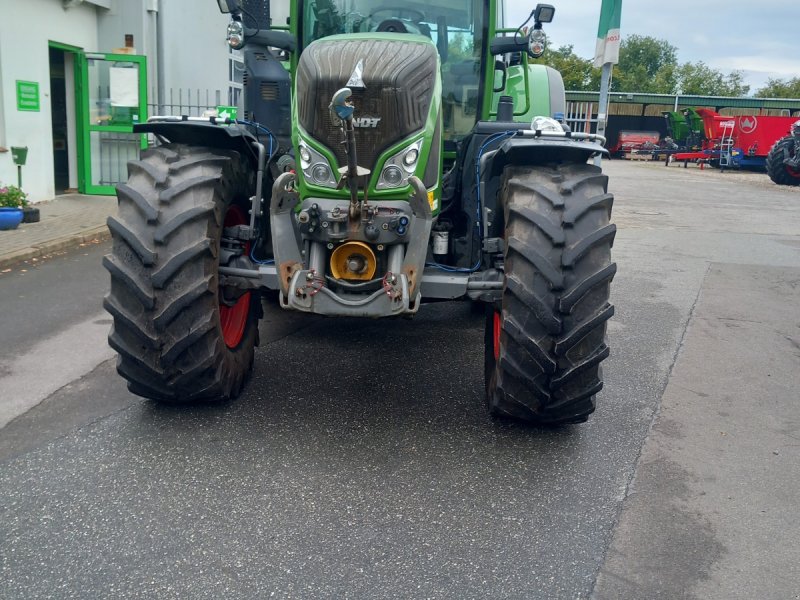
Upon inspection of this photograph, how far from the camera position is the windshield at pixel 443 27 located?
16.8 feet

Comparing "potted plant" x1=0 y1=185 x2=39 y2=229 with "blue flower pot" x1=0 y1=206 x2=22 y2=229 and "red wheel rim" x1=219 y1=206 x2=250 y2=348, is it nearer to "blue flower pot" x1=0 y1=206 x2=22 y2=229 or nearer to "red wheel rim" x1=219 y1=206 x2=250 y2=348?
"blue flower pot" x1=0 y1=206 x2=22 y2=229

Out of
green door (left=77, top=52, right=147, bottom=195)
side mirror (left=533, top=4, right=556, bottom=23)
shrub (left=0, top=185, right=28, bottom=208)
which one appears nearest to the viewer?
side mirror (left=533, top=4, right=556, bottom=23)

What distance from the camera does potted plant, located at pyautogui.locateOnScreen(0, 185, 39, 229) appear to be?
988cm

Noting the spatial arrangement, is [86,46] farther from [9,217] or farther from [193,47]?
[9,217]

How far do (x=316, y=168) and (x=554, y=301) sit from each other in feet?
4.46

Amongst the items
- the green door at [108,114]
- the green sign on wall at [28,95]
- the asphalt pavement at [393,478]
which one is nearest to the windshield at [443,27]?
the asphalt pavement at [393,478]

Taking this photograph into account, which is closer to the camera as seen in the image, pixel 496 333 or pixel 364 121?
pixel 364 121

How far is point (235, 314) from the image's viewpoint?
4.80 metres

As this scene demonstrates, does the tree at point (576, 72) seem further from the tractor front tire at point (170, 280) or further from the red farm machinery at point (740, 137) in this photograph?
the tractor front tire at point (170, 280)

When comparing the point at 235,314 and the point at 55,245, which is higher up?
the point at 235,314

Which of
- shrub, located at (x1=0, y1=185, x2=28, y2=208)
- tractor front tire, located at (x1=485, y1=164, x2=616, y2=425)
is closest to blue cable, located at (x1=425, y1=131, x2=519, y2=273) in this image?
tractor front tire, located at (x1=485, y1=164, x2=616, y2=425)

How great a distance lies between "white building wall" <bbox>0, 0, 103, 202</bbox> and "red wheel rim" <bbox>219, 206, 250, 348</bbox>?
7.80 m

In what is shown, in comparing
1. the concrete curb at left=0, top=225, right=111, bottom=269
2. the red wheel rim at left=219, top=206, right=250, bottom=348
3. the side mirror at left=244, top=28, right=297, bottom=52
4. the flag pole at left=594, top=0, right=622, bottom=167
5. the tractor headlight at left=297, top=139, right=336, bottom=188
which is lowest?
the concrete curb at left=0, top=225, right=111, bottom=269

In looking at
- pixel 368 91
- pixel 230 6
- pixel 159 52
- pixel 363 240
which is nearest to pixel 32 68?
pixel 159 52
